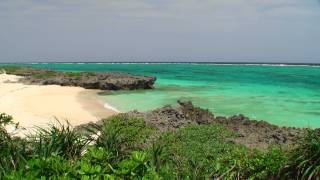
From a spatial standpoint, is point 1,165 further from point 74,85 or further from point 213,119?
point 74,85

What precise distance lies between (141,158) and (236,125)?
1248 centimetres

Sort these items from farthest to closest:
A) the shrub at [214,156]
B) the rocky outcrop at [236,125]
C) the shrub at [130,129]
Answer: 1. the rocky outcrop at [236,125]
2. the shrub at [130,129]
3. the shrub at [214,156]

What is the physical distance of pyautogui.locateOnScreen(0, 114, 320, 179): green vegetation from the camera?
7.13 metres

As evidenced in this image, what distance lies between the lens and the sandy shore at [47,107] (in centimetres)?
2377

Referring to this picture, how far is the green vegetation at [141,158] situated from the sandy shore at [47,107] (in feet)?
27.9

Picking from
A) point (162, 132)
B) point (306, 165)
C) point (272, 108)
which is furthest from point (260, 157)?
point (272, 108)

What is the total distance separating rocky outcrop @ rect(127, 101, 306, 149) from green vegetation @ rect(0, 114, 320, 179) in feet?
3.88

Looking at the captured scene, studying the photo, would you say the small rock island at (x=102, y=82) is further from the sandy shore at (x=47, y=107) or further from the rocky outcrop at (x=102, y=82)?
the sandy shore at (x=47, y=107)

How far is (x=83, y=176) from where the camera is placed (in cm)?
659

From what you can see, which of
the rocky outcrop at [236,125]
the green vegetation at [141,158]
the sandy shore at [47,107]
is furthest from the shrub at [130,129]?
the sandy shore at [47,107]

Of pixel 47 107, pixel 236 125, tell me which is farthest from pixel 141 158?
pixel 47 107

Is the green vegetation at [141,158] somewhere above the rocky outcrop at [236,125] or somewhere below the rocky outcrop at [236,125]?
above

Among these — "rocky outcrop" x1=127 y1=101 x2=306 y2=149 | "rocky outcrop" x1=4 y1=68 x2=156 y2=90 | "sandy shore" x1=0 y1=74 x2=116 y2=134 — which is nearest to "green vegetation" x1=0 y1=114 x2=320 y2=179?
"rocky outcrop" x1=127 y1=101 x2=306 y2=149

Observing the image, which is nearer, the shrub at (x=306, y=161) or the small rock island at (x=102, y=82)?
the shrub at (x=306, y=161)
